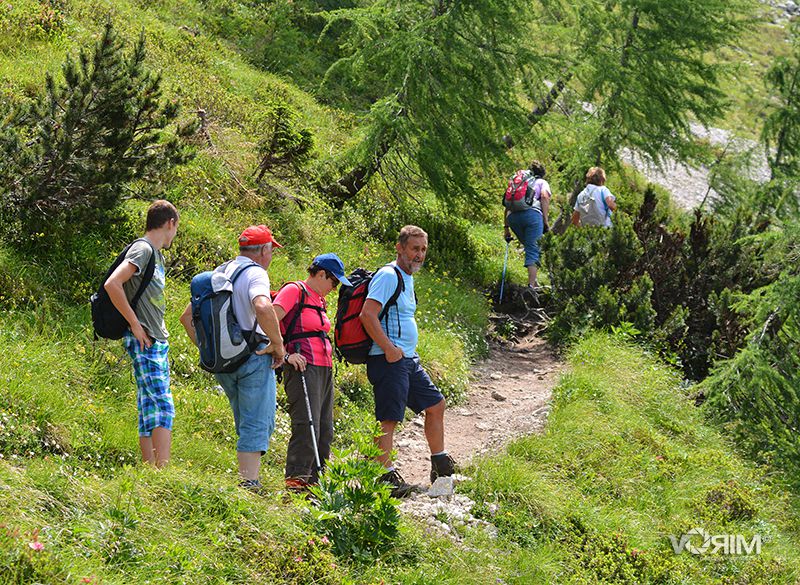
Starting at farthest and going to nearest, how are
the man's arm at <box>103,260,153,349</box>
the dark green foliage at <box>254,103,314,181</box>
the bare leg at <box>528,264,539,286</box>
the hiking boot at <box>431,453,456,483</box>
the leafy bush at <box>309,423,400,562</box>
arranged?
the bare leg at <box>528,264,539,286</box> → the dark green foliage at <box>254,103,314,181</box> → the hiking boot at <box>431,453,456,483</box> → the man's arm at <box>103,260,153,349</box> → the leafy bush at <box>309,423,400,562</box>

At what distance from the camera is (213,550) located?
488cm

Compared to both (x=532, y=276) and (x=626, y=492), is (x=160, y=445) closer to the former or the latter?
(x=626, y=492)

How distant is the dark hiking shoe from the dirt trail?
211 cm

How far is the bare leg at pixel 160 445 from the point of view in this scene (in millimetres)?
5883

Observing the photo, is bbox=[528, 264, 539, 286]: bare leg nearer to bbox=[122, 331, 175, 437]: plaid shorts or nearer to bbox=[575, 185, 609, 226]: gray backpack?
bbox=[575, 185, 609, 226]: gray backpack

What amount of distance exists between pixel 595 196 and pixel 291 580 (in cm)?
992

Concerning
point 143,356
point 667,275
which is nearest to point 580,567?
point 143,356

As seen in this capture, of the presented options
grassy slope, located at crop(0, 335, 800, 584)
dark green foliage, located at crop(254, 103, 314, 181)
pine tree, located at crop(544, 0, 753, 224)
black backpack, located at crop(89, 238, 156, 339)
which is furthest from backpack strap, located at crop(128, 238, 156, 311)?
pine tree, located at crop(544, 0, 753, 224)

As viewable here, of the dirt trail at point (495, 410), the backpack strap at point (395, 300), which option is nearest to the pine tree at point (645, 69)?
the dirt trail at point (495, 410)

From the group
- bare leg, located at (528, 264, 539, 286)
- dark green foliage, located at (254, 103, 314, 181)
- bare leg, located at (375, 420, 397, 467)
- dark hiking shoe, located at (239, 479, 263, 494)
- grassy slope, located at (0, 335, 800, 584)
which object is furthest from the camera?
bare leg, located at (528, 264, 539, 286)

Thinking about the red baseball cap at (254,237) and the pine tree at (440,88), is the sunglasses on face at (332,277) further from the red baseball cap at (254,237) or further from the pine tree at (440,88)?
the pine tree at (440,88)

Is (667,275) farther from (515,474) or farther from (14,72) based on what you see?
(14,72)

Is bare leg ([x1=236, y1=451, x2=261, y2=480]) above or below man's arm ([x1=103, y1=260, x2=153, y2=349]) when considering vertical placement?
below

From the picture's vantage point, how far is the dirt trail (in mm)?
8609
